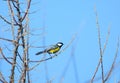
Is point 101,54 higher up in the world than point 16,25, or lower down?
lower down

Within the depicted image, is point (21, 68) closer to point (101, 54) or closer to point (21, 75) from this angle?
point (21, 75)

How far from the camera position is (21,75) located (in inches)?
75.5

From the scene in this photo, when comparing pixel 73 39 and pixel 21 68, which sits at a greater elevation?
pixel 73 39

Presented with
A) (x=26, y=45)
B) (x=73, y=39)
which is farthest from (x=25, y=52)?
(x=73, y=39)

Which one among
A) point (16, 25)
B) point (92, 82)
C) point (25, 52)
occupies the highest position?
point (16, 25)

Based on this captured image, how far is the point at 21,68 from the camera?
203cm

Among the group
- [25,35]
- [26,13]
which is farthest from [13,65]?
[26,13]

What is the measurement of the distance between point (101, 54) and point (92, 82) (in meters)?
0.18

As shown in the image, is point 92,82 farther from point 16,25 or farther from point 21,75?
point 16,25

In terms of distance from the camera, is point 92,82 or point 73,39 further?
point 73,39

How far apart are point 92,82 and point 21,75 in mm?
436

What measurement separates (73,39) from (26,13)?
363 millimetres

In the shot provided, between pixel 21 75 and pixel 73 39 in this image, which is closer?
pixel 21 75

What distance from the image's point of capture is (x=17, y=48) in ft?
6.40
